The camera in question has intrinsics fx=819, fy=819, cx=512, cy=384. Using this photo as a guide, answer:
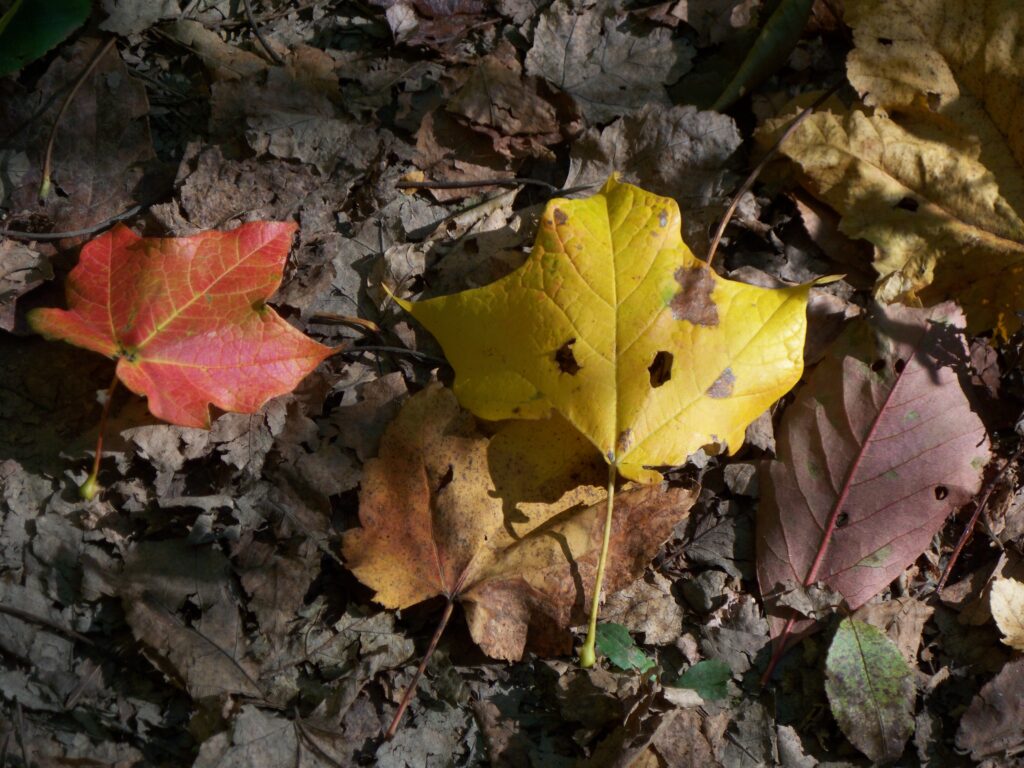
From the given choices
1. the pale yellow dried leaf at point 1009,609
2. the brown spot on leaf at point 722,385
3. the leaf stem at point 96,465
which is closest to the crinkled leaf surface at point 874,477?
the pale yellow dried leaf at point 1009,609

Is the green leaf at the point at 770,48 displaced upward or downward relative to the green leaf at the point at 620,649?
upward

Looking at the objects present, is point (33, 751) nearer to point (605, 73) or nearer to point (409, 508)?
point (409, 508)

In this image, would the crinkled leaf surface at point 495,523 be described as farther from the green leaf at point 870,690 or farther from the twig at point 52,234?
the twig at point 52,234

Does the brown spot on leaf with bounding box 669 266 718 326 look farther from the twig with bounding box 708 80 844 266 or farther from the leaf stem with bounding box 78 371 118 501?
the leaf stem with bounding box 78 371 118 501

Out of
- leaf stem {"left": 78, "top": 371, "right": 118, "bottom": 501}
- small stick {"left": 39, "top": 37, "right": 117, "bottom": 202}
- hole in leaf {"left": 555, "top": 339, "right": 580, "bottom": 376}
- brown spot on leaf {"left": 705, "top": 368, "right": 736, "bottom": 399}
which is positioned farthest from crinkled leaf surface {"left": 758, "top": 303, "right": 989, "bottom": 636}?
small stick {"left": 39, "top": 37, "right": 117, "bottom": 202}

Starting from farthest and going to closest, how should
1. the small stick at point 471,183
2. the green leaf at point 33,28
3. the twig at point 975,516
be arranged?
1. the small stick at point 471,183
2. the green leaf at point 33,28
3. the twig at point 975,516

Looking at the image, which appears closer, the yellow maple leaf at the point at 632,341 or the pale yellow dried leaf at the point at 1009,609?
the yellow maple leaf at the point at 632,341
